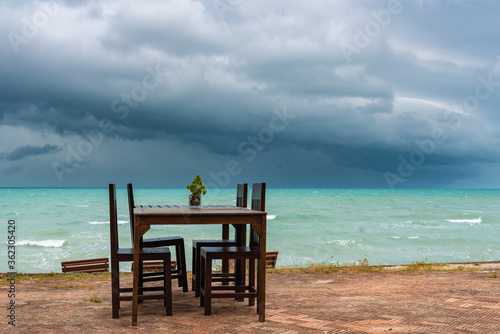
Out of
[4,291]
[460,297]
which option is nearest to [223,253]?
[460,297]

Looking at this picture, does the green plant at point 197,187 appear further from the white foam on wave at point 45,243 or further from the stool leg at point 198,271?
the white foam on wave at point 45,243

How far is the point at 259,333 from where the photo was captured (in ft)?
14.2

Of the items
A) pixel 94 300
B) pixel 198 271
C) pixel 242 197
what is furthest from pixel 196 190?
pixel 94 300

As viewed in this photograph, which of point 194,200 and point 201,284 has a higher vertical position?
point 194,200

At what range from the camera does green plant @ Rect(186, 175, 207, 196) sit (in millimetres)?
5988

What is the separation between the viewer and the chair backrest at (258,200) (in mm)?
5394

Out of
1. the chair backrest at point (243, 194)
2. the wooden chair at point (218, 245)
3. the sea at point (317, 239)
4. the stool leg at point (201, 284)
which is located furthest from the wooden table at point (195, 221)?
the sea at point (317, 239)

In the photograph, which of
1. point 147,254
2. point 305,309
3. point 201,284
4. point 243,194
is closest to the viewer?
point 147,254

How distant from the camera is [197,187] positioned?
19.8 feet

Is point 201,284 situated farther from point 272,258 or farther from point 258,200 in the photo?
point 272,258

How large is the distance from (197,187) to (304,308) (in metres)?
1.99

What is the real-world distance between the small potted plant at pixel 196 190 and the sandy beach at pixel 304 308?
1255 mm

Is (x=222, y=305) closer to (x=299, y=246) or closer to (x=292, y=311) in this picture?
(x=292, y=311)

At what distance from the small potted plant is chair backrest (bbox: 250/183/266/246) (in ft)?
2.22
